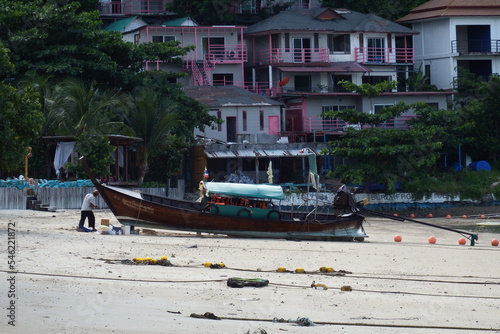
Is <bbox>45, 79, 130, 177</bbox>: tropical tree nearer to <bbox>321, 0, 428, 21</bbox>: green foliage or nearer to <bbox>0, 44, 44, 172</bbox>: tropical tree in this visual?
<bbox>0, 44, 44, 172</bbox>: tropical tree

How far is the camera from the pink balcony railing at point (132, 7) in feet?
214

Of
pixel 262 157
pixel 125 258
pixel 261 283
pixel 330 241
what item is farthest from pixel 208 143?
pixel 261 283

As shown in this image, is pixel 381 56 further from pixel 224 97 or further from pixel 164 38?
pixel 164 38

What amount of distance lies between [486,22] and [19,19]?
32339 millimetres

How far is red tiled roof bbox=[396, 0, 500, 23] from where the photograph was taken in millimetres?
60719

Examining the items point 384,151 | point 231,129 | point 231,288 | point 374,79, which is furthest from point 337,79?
point 231,288

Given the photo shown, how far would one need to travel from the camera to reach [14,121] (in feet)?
86.2

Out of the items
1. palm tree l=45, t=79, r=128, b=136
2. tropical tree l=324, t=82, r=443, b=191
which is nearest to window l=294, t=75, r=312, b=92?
tropical tree l=324, t=82, r=443, b=191

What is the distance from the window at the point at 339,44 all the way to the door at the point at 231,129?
10.4 meters

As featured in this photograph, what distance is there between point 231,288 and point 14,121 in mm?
12360

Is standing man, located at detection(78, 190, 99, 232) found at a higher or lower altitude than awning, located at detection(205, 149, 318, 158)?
lower

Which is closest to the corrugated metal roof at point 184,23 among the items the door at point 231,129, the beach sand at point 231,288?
the door at point 231,129

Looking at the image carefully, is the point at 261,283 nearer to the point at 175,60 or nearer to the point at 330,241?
the point at 330,241

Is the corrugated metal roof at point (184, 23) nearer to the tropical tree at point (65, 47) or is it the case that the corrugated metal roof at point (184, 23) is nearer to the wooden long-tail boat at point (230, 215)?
the tropical tree at point (65, 47)
